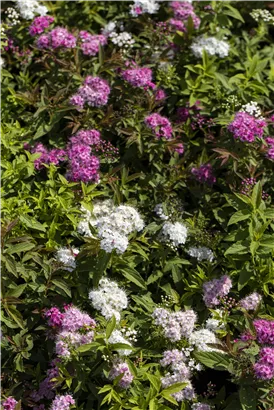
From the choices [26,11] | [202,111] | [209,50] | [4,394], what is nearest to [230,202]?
[202,111]

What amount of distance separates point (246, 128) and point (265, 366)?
5.67ft

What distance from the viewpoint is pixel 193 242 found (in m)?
4.62

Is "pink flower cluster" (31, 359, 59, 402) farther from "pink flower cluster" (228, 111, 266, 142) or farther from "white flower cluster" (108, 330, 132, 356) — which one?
"pink flower cluster" (228, 111, 266, 142)

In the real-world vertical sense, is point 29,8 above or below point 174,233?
above

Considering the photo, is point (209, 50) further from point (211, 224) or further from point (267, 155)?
point (211, 224)

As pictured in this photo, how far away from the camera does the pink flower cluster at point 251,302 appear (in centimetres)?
421

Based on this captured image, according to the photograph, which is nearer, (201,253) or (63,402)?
(63,402)

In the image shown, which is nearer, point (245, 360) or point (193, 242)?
point (245, 360)

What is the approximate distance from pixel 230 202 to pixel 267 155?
0.54 m

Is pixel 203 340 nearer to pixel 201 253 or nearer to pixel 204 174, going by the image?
pixel 201 253

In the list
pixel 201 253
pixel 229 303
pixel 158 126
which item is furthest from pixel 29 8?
pixel 229 303

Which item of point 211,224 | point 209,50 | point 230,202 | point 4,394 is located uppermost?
point 209,50

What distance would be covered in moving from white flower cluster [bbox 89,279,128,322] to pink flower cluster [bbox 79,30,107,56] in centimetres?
216

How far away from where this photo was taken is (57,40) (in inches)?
202
